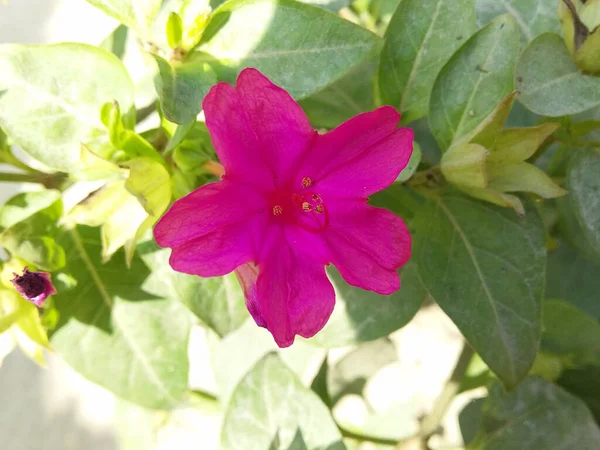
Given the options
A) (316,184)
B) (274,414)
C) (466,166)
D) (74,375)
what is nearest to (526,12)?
(466,166)

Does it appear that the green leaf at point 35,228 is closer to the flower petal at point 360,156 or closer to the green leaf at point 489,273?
the flower petal at point 360,156

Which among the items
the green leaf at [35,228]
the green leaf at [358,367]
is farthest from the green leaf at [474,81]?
the green leaf at [358,367]

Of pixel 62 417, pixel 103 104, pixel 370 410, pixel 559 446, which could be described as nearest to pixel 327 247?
pixel 103 104

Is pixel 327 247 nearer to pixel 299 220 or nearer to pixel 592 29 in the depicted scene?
pixel 299 220

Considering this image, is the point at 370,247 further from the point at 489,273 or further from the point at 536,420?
the point at 536,420

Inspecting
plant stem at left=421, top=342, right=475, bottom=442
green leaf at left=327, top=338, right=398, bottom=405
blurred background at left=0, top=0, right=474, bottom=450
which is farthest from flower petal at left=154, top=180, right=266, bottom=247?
blurred background at left=0, top=0, right=474, bottom=450

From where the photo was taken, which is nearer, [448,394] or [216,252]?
[216,252]

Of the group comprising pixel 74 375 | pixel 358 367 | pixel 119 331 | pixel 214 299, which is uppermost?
pixel 214 299

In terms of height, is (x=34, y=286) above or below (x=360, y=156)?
below
